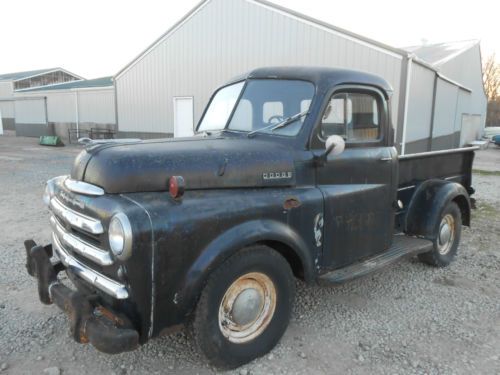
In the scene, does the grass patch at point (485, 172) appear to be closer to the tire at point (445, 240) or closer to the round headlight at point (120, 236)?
the tire at point (445, 240)

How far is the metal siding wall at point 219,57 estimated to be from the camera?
41.0 ft

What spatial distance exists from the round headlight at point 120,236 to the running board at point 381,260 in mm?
1613

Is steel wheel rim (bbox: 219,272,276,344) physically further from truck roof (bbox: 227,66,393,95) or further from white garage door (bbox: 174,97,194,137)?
white garage door (bbox: 174,97,194,137)

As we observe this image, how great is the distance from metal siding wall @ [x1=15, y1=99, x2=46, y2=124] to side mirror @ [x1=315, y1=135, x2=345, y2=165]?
2920 cm

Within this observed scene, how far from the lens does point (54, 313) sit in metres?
3.46

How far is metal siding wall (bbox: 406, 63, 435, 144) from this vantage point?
12.0m

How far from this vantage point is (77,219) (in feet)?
8.34

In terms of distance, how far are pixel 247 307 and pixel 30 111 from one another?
3161 centimetres

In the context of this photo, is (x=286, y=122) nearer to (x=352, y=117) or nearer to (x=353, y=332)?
(x=352, y=117)

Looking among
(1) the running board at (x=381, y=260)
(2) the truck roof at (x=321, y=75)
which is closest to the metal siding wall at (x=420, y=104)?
(1) the running board at (x=381, y=260)

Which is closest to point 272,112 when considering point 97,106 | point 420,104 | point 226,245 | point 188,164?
point 188,164

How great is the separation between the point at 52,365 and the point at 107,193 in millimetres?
1362

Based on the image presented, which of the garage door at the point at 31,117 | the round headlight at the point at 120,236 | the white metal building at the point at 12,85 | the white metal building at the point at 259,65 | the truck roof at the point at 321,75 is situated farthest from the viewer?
the white metal building at the point at 12,85

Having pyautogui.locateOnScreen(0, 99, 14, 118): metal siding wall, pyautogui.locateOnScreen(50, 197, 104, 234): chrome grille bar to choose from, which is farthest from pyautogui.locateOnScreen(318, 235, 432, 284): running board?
pyautogui.locateOnScreen(0, 99, 14, 118): metal siding wall
